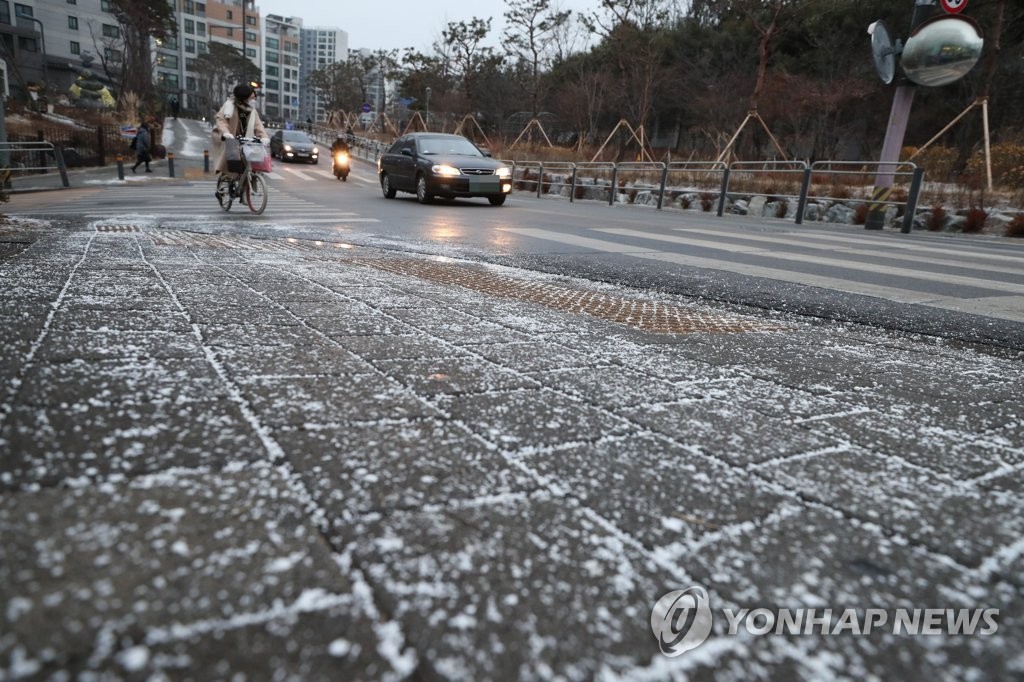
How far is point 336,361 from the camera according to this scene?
222 cm

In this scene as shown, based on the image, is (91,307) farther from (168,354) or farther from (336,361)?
(336,361)

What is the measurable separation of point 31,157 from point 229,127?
42.7 feet

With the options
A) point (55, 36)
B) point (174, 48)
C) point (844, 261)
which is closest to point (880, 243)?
point (844, 261)

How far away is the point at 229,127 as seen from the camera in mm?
8297

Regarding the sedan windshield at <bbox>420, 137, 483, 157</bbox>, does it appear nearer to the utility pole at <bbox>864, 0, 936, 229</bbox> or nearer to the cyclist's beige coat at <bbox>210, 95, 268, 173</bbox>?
the cyclist's beige coat at <bbox>210, 95, 268, 173</bbox>

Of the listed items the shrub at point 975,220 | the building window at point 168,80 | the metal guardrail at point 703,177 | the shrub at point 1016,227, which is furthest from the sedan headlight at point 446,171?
the building window at point 168,80

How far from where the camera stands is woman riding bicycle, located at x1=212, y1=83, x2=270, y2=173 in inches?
320

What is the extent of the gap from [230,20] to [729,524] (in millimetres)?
125551

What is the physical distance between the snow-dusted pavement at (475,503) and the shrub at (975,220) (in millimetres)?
10073

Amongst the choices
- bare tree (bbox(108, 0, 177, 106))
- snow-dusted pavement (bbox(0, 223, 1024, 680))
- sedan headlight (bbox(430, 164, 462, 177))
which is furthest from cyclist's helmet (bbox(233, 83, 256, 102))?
bare tree (bbox(108, 0, 177, 106))

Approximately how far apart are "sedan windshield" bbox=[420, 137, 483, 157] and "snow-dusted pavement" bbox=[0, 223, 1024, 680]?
11557 millimetres

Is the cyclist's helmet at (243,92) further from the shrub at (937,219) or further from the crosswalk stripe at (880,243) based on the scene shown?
the shrub at (937,219)

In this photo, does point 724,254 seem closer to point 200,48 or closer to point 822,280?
point 822,280

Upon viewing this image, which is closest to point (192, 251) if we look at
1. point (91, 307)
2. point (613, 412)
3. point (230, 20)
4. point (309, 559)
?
point (91, 307)
